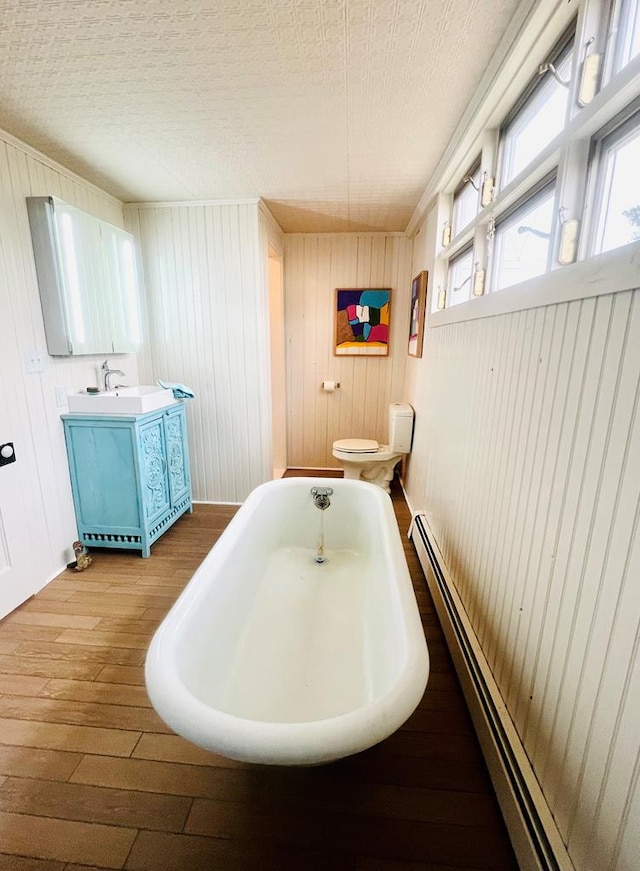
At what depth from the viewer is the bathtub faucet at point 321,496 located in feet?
7.31

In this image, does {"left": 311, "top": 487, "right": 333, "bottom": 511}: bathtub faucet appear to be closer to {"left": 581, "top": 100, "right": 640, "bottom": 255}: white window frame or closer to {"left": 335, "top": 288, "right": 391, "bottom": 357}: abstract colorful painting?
{"left": 581, "top": 100, "right": 640, "bottom": 255}: white window frame

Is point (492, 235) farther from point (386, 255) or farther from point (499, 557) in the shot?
point (386, 255)

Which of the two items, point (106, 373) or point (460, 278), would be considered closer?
point (460, 278)

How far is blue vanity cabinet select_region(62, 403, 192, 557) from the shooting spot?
226 centimetres

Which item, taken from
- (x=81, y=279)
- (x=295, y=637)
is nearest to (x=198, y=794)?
(x=295, y=637)

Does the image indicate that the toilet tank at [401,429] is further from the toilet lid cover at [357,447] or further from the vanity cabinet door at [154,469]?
the vanity cabinet door at [154,469]

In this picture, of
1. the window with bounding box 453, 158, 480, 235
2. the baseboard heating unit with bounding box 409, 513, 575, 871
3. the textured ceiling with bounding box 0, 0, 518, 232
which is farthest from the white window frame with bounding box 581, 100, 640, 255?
the baseboard heating unit with bounding box 409, 513, 575, 871

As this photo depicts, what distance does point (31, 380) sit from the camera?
203cm

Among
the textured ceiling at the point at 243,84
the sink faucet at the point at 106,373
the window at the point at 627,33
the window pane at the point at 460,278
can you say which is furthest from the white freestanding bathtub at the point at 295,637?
the textured ceiling at the point at 243,84

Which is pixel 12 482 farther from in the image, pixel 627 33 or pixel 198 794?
pixel 627 33

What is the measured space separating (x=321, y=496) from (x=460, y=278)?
157 centimetres

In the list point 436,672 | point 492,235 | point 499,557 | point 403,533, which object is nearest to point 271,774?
point 436,672

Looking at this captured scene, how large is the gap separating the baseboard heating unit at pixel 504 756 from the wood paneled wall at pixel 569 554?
0.03m

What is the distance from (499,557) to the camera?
49.7 inches
